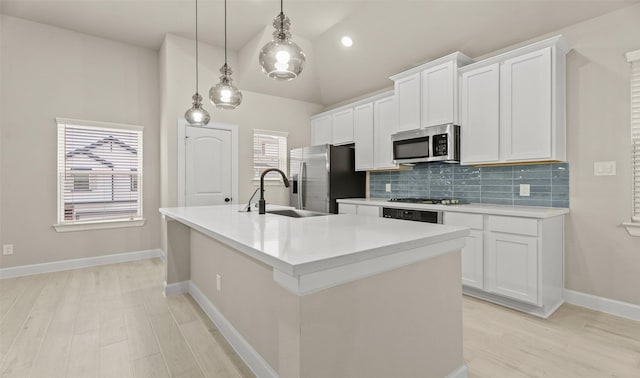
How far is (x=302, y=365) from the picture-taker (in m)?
1.10

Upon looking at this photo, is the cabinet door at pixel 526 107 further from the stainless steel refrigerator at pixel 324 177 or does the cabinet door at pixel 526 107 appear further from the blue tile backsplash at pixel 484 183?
the stainless steel refrigerator at pixel 324 177

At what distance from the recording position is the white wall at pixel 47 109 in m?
3.73

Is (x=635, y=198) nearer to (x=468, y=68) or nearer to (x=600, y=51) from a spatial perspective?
(x=600, y=51)

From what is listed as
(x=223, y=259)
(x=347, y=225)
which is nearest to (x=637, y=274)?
(x=347, y=225)

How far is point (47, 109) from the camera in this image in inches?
155

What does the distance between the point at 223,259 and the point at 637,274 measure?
10.9 feet

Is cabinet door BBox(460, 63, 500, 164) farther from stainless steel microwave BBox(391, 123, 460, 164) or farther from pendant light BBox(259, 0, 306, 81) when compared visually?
pendant light BBox(259, 0, 306, 81)

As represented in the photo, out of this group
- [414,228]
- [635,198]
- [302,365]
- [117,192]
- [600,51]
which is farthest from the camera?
[117,192]

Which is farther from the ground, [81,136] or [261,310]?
[81,136]

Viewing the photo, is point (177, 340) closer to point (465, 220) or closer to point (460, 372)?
point (460, 372)

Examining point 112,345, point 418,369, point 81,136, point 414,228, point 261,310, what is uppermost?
point 81,136

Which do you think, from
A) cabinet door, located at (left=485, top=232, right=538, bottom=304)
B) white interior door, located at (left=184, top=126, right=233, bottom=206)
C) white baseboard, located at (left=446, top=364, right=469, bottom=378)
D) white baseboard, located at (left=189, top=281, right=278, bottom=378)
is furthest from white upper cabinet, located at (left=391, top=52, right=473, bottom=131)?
white baseboard, located at (left=189, top=281, right=278, bottom=378)

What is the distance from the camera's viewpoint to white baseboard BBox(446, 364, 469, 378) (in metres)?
1.65

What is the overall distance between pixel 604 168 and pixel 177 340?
12.2ft
